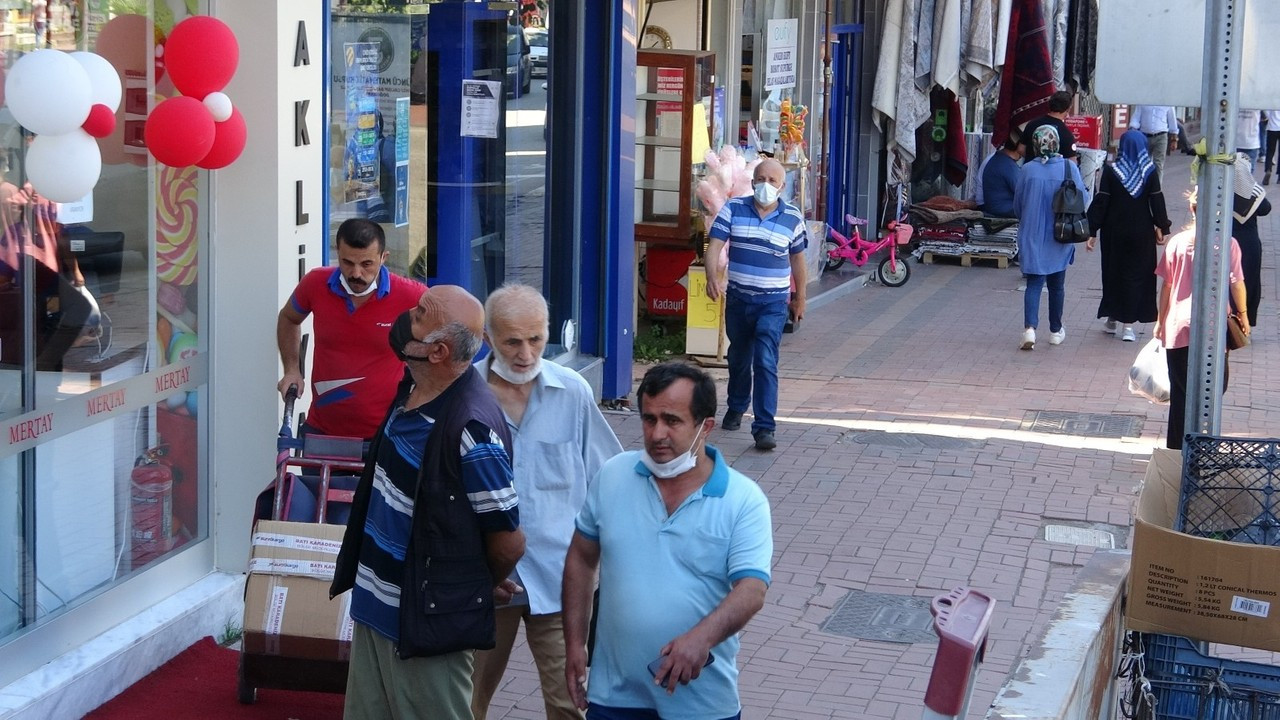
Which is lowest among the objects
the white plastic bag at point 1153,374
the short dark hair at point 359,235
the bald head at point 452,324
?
the white plastic bag at point 1153,374

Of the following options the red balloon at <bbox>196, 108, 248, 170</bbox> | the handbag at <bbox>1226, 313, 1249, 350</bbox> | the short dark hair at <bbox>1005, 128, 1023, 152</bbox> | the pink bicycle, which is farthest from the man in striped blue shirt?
the short dark hair at <bbox>1005, 128, 1023, 152</bbox>

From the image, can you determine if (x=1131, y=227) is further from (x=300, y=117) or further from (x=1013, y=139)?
(x=300, y=117)

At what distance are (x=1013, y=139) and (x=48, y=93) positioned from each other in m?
15.5

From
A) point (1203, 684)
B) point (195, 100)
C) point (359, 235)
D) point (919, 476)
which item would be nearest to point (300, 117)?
point (195, 100)

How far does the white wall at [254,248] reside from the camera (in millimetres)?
6203

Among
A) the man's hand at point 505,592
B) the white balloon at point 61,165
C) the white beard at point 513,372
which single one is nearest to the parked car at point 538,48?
the white balloon at point 61,165

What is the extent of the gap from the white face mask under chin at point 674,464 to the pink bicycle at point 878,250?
1327 cm

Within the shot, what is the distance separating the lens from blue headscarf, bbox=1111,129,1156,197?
43.4 feet

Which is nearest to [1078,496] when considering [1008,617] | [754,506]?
[1008,617]

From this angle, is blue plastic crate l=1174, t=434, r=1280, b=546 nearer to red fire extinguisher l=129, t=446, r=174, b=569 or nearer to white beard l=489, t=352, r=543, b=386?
white beard l=489, t=352, r=543, b=386

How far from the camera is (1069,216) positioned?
1346cm

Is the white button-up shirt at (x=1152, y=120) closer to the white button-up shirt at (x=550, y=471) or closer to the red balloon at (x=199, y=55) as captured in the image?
the red balloon at (x=199, y=55)

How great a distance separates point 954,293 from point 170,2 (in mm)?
12100

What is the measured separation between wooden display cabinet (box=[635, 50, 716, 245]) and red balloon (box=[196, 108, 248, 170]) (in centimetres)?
663
